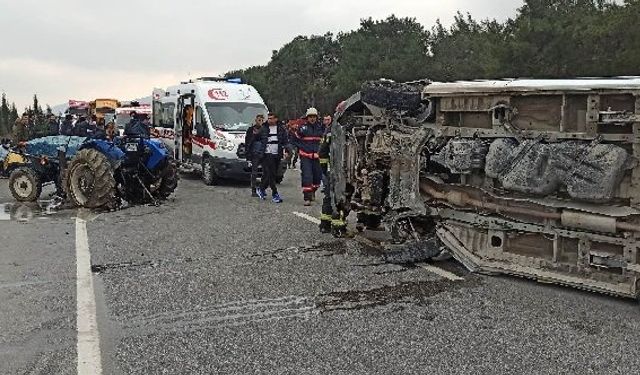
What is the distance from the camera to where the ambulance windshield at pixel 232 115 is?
1452cm

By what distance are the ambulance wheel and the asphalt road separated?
4370 millimetres

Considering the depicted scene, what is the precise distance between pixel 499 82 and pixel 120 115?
66.3 feet

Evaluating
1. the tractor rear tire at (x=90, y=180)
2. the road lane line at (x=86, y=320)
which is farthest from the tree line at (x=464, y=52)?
the road lane line at (x=86, y=320)

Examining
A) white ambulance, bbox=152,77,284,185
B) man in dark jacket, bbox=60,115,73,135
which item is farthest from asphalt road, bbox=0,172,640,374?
man in dark jacket, bbox=60,115,73,135

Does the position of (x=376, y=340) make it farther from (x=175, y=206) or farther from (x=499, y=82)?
(x=175, y=206)

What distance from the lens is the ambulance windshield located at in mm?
14516

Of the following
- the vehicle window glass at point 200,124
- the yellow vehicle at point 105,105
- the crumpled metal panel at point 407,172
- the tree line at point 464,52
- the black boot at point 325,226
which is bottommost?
the black boot at point 325,226

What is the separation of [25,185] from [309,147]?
17.6ft

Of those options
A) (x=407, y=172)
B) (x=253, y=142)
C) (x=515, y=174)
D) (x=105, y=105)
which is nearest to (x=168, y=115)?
(x=253, y=142)

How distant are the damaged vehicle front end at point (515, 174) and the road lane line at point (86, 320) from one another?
3118 mm

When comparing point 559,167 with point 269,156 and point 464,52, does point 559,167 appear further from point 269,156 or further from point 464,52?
point 464,52

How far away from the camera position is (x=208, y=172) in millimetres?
14609

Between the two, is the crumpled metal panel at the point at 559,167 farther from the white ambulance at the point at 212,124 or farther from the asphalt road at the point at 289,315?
the white ambulance at the point at 212,124

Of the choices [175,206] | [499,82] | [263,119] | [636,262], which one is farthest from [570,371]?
[263,119]
